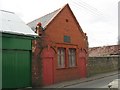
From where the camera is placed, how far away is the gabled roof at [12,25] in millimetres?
14711

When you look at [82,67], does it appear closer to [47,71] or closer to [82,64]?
[82,64]

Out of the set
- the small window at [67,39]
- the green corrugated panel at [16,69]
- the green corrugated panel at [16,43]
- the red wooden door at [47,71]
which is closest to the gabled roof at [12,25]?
the green corrugated panel at [16,43]

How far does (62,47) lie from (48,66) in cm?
259

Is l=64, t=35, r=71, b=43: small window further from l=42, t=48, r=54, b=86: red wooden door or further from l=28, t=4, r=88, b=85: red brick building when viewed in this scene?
l=42, t=48, r=54, b=86: red wooden door

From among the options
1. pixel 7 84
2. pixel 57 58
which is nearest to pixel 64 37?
pixel 57 58

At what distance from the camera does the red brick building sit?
17891 millimetres

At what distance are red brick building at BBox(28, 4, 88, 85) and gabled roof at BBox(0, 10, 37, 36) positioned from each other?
1397 millimetres

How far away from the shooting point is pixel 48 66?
18062mm

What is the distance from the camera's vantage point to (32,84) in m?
16.6

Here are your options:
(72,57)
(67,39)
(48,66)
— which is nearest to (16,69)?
(48,66)

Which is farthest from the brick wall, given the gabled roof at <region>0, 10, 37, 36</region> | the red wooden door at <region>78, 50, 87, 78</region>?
the gabled roof at <region>0, 10, 37, 36</region>

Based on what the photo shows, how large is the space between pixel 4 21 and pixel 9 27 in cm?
101

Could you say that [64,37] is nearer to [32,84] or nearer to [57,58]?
[57,58]

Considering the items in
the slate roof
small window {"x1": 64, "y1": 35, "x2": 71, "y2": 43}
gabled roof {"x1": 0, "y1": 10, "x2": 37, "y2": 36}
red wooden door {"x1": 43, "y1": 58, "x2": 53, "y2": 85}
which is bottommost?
red wooden door {"x1": 43, "y1": 58, "x2": 53, "y2": 85}
